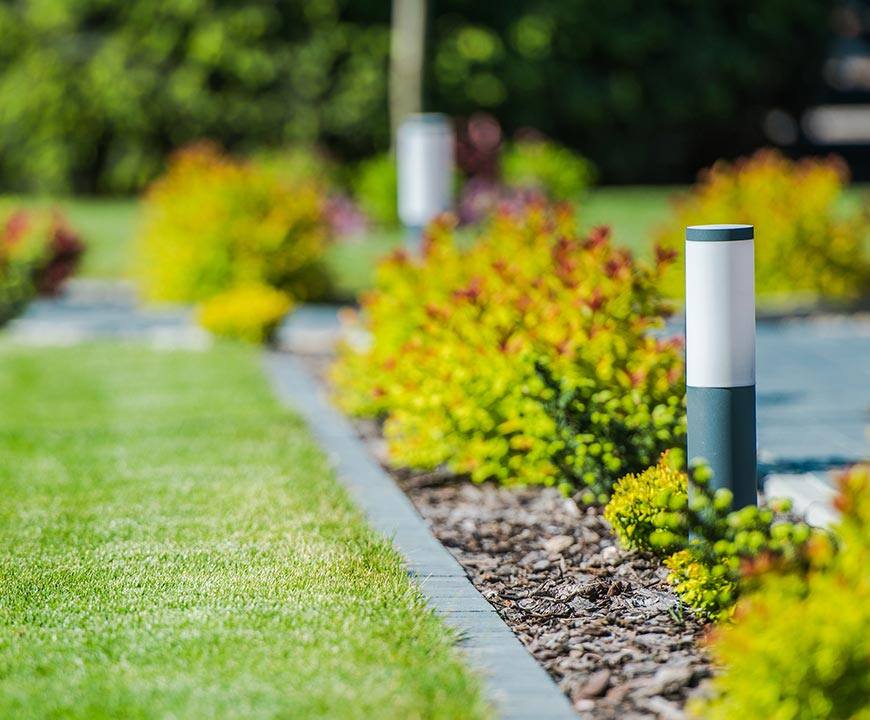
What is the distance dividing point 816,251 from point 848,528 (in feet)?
32.7

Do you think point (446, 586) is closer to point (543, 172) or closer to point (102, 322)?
point (102, 322)

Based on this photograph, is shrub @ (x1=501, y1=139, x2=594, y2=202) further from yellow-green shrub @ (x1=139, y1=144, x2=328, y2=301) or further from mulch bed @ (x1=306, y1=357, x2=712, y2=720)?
mulch bed @ (x1=306, y1=357, x2=712, y2=720)

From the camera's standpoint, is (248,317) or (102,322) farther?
(102,322)

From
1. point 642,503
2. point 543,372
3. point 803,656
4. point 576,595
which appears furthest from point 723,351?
point 543,372

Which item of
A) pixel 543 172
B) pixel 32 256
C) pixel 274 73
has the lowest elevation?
pixel 32 256

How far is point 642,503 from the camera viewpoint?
5.00 meters

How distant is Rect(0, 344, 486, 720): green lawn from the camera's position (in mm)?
3770

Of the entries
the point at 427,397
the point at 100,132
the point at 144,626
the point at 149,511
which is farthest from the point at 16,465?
the point at 100,132

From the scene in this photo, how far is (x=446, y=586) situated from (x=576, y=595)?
0.44m

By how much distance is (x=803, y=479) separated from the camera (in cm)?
688

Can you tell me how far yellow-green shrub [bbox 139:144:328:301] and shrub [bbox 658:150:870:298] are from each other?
3.28 metres

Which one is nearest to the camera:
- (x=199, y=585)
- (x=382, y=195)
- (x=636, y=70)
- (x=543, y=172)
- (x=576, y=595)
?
(x=199, y=585)

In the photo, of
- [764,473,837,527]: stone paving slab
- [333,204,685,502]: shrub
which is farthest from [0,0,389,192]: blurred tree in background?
[764,473,837,527]: stone paving slab

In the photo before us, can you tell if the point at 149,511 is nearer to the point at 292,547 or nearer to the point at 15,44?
the point at 292,547
